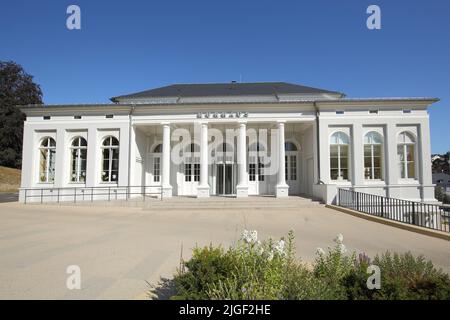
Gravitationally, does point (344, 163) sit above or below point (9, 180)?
above

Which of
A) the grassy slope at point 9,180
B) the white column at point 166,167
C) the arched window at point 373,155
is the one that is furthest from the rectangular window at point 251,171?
the grassy slope at point 9,180

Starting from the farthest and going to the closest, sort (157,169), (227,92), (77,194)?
1. (227,92)
2. (157,169)
3. (77,194)

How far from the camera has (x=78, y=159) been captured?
18266 millimetres

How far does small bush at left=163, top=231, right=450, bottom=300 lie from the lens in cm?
281

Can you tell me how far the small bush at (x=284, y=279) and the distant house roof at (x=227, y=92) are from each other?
1886cm

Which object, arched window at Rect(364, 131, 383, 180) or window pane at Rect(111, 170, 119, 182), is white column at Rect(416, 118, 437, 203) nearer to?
arched window at Rect(364, 131, 383, 180)

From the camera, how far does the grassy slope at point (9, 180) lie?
34.6 metres

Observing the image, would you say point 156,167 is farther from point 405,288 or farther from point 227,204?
point 405,288

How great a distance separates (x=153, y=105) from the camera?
706 inches

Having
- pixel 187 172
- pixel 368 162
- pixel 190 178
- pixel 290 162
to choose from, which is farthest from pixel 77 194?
pixel 368 162

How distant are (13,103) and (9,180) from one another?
15.2 m

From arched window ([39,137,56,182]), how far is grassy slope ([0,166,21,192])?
22.1m

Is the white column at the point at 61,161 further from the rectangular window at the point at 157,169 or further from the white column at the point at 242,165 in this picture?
the white column at the point at 242,165
